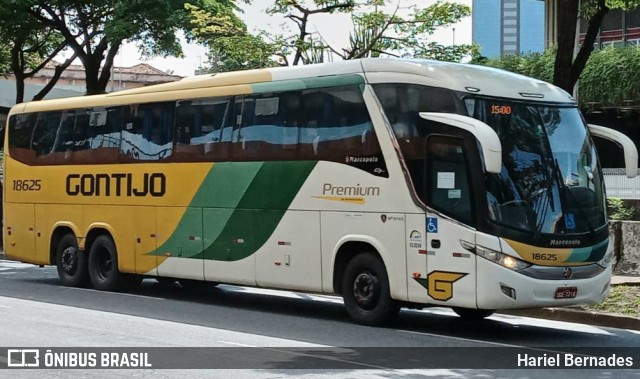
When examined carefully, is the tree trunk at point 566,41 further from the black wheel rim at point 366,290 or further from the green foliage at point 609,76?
the green foliage at point 609,76

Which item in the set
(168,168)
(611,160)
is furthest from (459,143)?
(611,160)

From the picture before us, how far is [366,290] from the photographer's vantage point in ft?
46.9

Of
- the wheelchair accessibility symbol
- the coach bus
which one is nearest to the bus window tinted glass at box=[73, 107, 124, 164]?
the coach bus

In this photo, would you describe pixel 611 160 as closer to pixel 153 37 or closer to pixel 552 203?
pixel 153 37

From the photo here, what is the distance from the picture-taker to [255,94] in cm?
1619

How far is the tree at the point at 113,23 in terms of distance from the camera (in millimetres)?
28453

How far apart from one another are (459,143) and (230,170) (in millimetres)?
4609

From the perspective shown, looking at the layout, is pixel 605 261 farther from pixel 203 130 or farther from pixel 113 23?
pixel 113 23

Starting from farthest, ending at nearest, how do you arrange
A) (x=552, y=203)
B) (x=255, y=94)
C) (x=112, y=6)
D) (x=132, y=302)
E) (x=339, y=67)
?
(x=112, y=6), (x=132, y=302), (x=255, y=94), (x=339, y=67), (x=552, y=203)

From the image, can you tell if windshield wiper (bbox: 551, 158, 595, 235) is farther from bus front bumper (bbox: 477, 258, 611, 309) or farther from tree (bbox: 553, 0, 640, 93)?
tree (bbox: 553, 0, 640, 93)

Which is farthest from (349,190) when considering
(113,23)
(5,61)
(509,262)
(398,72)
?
(5,61)

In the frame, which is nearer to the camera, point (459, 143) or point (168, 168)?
point (459, 143)

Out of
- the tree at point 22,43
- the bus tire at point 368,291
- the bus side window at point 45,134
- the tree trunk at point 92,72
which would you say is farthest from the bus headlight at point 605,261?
the tree trunk at point 92,72

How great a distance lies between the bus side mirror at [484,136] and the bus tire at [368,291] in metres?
2.26
